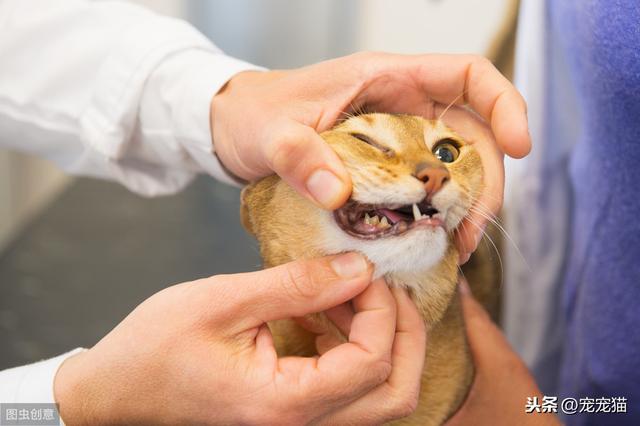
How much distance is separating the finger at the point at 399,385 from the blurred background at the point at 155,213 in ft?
0.68

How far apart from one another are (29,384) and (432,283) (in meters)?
0.47

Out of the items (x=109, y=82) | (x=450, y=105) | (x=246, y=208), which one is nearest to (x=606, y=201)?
(x=450, y=105)

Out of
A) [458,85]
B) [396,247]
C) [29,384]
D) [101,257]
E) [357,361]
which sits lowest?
[101,257]

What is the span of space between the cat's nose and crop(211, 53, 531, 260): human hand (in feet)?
0.36

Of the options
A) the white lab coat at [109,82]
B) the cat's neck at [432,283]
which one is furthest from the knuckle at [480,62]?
the white lab coat at [109,82]

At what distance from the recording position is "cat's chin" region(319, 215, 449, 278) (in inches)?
28.3

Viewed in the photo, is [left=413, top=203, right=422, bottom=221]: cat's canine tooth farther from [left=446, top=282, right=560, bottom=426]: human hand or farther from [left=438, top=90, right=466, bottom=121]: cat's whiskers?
[left=446, top=282, right=560, bottom=426]: human hand

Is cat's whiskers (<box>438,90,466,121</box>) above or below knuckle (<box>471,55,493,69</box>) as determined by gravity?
below

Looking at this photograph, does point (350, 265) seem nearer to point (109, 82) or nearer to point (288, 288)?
point (288, 288)

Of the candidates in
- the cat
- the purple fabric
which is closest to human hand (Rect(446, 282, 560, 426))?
the cat

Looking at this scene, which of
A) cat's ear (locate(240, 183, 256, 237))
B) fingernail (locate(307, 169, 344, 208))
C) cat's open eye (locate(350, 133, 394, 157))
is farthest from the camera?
cat's ear (locate(240, 183, 256, 237))

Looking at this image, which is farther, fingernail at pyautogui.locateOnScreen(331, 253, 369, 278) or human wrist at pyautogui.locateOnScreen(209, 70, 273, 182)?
human wrist at pyautogui.locateOnScreen(209, 70, 273, 182)

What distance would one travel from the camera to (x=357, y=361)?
720 millimetres

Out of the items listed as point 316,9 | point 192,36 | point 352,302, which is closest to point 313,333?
point 352,302
